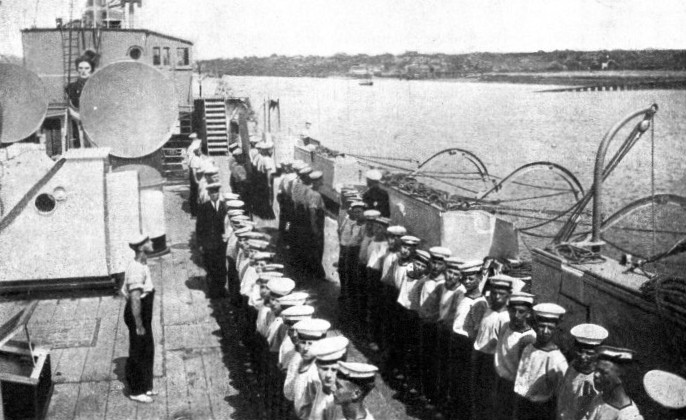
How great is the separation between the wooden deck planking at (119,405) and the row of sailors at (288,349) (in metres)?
1.31

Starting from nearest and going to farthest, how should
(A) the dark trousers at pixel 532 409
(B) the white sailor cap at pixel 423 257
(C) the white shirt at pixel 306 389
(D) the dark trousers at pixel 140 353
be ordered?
(C) the white shirt at pixel 306 389, (A) the dark trousers at pixel 532 409, (D) the dark trousers at pixel 140 353, (B) the white sailor cap at pixel 423 257

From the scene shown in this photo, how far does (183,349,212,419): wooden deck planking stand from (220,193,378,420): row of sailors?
0.58m

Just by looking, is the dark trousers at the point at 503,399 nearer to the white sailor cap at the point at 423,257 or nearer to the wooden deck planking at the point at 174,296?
the white sailor cap at the point at 423,257

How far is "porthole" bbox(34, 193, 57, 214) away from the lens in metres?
9.02

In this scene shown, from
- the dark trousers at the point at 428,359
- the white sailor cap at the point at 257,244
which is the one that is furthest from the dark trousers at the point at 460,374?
the white sailor cap at the point at 257,244

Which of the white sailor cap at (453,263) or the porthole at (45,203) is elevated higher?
the porthole at (45,203)

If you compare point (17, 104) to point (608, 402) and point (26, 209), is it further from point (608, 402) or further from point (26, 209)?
point (608, 402)

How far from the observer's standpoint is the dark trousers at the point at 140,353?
6246 mm

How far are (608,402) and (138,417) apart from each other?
4.38 metres

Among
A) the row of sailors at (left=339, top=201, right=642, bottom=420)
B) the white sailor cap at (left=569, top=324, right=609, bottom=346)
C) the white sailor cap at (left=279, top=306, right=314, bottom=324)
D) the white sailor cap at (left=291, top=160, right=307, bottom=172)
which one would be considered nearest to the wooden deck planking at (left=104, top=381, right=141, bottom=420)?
the white sailor cap at (left=279, top=306, right=314, bottom=324)

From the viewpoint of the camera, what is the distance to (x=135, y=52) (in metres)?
20.0

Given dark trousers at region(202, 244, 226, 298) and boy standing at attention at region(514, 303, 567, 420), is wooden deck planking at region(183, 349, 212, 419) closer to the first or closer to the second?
dark trousers at region(202, 244, 226, 298)

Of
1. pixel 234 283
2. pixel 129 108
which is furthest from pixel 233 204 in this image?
pixel 129 108

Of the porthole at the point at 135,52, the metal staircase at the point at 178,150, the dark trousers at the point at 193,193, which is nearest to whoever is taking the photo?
the dark trousers at the point at 193,193
